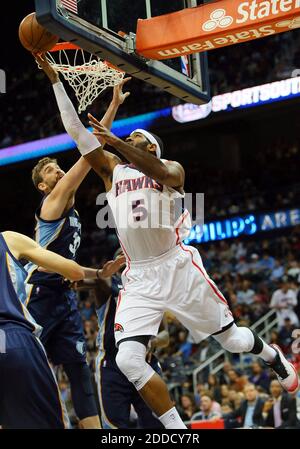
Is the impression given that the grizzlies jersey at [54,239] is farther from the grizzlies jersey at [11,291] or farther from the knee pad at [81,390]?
the grizzlies jersey at [11,291]

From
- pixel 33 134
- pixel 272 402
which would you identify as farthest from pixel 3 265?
pixel 33 134

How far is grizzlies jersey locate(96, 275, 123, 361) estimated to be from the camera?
20.7 ft

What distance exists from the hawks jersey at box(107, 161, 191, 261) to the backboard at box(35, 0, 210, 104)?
2.63 feet

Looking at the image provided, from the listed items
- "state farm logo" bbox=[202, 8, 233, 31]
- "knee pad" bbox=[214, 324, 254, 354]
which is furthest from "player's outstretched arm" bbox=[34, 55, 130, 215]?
"knee pad" bbox=[214, 324, 254, 354]

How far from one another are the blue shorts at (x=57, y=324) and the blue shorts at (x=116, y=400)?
0.39 meters

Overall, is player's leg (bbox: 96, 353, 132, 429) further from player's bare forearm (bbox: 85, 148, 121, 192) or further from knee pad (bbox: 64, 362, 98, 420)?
player's bare forearm (bbox: 85, 148, 121, 192)

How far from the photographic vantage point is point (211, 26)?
17.8ft

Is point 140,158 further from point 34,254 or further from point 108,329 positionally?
point 108,329

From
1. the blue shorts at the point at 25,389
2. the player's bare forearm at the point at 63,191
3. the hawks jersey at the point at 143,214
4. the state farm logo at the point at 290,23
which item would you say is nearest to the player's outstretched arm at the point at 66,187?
the player's bare forearm at the point at 63,191

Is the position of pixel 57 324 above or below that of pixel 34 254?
below

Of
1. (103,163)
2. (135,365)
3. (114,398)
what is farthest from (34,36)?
(114,398)

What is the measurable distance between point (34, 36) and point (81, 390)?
8.93ft

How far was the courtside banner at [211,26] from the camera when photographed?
523 centimetres
